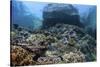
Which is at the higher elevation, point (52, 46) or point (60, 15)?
point (60, 15)

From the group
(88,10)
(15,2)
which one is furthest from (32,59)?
(88,10)

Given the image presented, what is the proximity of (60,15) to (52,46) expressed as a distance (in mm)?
411

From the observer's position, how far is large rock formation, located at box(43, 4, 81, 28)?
2.33m

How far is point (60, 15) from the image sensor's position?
2377 mm

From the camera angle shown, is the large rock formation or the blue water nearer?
the blue water

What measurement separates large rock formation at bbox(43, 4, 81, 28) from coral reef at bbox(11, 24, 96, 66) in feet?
0.21

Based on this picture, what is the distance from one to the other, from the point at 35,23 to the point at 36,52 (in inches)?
14.1

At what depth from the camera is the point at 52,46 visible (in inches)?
91.9

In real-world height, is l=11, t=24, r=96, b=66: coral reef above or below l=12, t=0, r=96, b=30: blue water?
below

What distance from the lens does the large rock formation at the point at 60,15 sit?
2.33 metres

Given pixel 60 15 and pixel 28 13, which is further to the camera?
pixel 60 15
